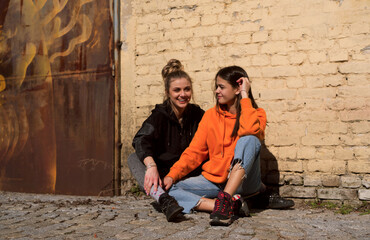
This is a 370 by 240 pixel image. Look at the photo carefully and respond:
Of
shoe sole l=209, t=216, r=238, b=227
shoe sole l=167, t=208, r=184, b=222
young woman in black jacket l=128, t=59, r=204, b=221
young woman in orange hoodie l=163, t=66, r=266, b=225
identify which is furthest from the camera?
young woman in black jacket l=128, t=59, r=204, b=221

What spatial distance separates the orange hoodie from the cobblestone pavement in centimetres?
41

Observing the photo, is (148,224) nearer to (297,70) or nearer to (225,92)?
(225,92)

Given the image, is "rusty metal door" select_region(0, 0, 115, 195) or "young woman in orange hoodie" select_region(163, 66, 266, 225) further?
"rusty metal door" select_region(0, 0, 115, 195)

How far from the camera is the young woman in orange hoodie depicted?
345 centimetres

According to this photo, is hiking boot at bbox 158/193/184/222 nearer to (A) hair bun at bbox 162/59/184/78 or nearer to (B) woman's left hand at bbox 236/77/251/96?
(B) woman's left hand at bbox 236/77/251/96

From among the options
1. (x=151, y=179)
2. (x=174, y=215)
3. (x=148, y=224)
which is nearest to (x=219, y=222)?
(x=174, y=215)

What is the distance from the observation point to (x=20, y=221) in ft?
11.9

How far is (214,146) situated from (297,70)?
1.40 m

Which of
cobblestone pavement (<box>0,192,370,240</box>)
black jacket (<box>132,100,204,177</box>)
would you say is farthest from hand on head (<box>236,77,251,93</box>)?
cobblestone pavement (<box>0,192,370,240</box>)

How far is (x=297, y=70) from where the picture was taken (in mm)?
4449

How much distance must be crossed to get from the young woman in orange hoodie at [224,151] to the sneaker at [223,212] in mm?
154

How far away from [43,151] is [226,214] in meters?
3.32

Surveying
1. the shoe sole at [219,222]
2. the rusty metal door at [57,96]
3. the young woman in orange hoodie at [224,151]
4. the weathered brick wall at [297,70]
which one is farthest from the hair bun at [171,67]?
the shoe sole at [219,222]

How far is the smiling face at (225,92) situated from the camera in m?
3.76
